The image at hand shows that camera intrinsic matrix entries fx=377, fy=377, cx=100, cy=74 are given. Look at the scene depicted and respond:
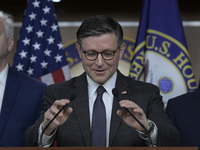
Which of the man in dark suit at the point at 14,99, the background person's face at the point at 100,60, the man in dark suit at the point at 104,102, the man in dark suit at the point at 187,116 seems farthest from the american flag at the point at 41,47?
the background person's face at the point at 100,60

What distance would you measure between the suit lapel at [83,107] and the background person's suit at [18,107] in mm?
543

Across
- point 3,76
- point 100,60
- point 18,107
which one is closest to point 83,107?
point 100,60

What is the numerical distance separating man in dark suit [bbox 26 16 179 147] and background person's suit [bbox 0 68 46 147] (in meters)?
0.47

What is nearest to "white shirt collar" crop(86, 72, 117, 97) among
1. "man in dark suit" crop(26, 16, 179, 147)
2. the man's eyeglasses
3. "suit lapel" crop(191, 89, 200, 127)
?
"man in dark suit" crop(26, 16, 179, 147)

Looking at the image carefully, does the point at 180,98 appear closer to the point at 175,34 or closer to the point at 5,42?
the point at 175,34

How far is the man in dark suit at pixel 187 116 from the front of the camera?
2.30m

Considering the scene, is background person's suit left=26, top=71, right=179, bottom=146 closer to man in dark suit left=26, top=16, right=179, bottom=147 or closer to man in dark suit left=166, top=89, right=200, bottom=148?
man in dark suit left=26, top=16, right=179, bottom=147

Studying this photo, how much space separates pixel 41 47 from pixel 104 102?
1.40 m

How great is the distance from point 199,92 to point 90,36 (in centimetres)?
100

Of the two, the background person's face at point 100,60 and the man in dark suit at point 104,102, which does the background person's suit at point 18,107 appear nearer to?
the man in dark suit at point 104,102

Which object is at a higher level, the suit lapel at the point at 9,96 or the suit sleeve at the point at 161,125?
the suit sleeve at the point at 161,125

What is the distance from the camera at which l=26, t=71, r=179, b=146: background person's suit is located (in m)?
1.68

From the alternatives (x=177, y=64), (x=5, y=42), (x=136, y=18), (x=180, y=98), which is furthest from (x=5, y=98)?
(x=136, y=18)

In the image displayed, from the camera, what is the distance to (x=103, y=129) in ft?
5.61
